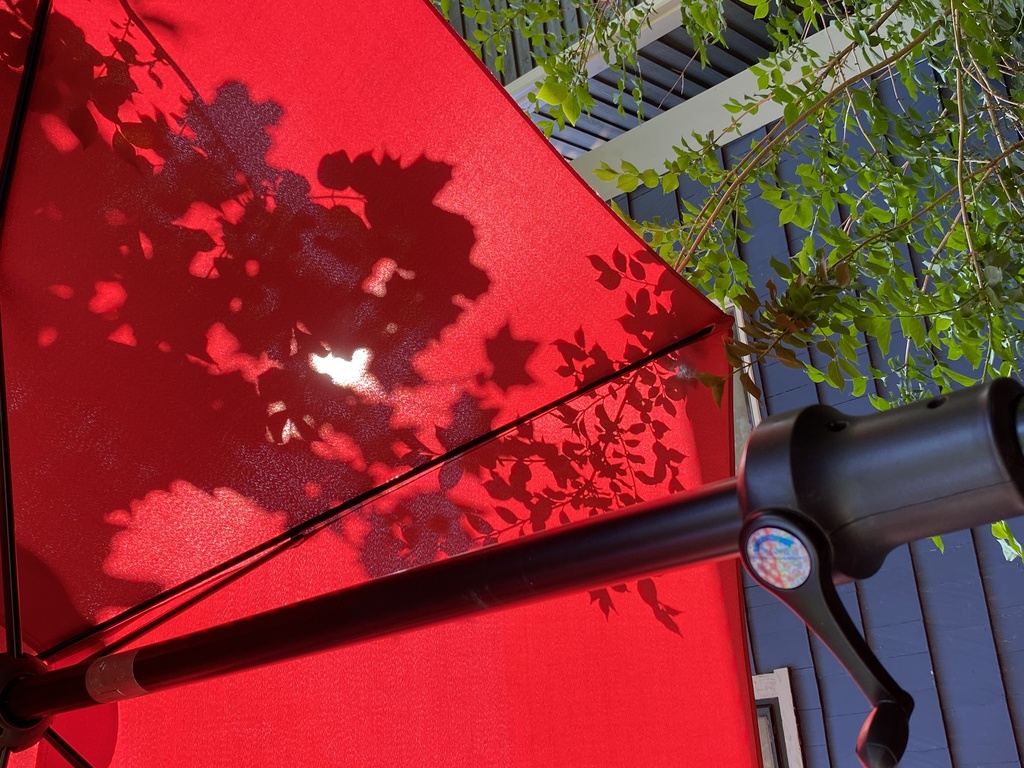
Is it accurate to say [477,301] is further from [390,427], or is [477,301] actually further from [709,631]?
[709,631]

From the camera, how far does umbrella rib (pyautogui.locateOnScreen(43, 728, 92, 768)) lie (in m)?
0.80

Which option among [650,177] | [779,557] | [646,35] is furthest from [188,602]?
[646,35]

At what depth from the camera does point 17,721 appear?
2.00 ft

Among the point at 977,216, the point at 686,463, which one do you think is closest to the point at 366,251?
the point at 686,463

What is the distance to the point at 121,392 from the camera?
2.83 ft

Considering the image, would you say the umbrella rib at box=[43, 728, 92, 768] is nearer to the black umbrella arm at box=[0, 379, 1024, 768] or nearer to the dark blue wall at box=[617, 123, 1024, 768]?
the black umbrella arm at box=[0, 379, 1024, 768]

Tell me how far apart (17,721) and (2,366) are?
325 mm

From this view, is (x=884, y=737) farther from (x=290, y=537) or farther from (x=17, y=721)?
(x=290, y=537)

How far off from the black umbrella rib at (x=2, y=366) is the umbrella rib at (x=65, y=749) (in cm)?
11

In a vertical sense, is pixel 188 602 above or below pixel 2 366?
below

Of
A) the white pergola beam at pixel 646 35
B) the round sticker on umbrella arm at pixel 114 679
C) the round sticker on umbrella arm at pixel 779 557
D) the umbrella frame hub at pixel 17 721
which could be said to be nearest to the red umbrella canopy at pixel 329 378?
the umbrella frame hub at pixel 17 721

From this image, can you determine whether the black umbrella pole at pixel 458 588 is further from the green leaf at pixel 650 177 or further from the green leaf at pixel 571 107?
the green leaf at pixel 571 107

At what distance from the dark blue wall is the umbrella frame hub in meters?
3.10

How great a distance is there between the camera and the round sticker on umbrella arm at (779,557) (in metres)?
0.32
